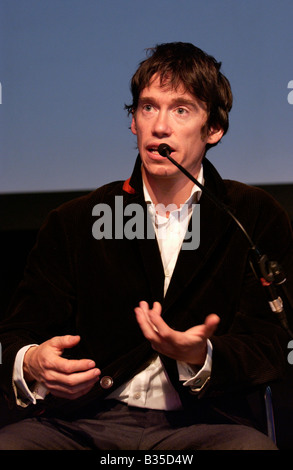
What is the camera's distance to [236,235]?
148 cm

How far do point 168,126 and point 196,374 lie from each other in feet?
1.94

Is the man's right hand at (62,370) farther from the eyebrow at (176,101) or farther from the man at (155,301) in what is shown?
the eyebrow at (176,101)

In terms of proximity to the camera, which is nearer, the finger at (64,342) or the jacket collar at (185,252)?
the finger at (64,342)

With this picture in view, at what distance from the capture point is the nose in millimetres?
1460

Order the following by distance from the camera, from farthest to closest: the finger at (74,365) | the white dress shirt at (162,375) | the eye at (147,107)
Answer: the eye at (147,107), the white dress shirt at (162,375), the finger at (74,365)

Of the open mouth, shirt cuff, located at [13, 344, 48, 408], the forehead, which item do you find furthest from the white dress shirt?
the forehead

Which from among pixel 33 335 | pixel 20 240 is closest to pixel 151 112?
pixel 33 335

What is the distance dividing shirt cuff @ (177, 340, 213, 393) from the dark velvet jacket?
1.6 inches

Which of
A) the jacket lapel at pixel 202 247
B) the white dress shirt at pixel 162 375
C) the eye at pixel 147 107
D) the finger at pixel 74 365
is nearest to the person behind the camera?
the finger at pixel 74 365

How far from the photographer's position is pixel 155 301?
1.42 metres

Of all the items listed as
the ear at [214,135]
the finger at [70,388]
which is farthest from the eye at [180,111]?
the finger at [70,388]

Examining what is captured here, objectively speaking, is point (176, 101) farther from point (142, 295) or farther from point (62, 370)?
point (62, 370)

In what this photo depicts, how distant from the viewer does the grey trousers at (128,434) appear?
1220 mm

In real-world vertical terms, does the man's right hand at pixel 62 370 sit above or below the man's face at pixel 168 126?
below
